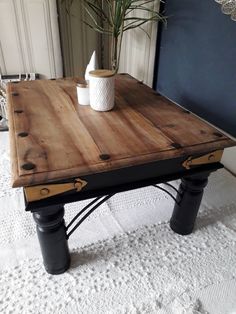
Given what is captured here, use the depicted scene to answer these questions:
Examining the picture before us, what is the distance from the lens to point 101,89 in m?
1.09

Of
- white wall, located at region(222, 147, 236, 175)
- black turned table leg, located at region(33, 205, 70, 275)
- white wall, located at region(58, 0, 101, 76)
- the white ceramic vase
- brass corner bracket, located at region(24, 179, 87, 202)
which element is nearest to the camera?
brass corner bracket, located at region(24, 179, 87, 202)

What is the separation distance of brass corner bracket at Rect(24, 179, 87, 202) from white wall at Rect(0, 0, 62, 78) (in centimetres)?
182

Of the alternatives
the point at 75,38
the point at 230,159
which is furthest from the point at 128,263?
the point at 75,38

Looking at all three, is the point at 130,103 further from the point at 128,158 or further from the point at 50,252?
the point at 50,252

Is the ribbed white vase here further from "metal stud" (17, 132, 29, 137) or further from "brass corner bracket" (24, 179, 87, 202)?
"brass corner bracket" (24, 179, 87, 202)

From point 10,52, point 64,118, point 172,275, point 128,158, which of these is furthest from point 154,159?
point 10,52

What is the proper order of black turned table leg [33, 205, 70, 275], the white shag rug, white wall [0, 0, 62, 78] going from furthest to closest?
1. white wall [0, 0, 62, 78]
2. the white shag rug
3. black turned table leg [33, 205, 70, 275]

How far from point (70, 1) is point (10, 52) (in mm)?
709

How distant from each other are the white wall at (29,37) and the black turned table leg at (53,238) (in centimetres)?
178

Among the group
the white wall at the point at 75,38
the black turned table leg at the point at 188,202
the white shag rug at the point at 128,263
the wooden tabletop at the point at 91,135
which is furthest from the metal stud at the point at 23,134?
the white wall at the point at 75,38

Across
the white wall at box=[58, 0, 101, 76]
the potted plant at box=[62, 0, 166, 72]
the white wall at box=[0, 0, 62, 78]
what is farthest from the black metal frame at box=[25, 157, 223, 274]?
the white wall at box=[58, 0, 101, 76]

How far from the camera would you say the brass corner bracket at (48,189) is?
780mm

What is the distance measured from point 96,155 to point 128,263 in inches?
22.1

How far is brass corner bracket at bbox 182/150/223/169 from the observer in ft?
3.15
